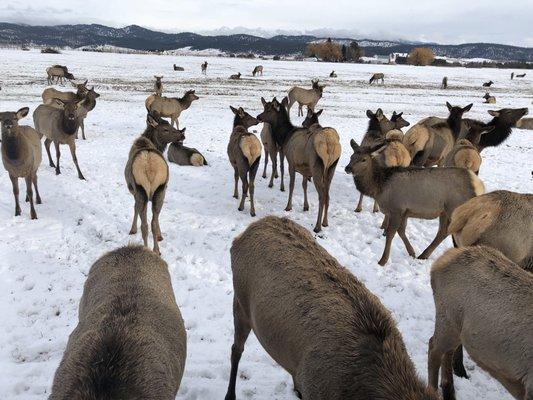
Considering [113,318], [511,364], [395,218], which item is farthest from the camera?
[395,218]

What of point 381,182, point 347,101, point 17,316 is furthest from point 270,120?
point 347,101

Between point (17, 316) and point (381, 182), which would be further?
point (381, 182)

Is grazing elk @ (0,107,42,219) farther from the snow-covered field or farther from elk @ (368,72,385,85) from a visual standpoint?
elk @ (368,72,385,85)

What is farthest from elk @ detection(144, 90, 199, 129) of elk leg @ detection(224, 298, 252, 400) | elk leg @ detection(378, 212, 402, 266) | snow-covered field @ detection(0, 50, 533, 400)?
elk leg @ detection(224, 298, 252, 400)

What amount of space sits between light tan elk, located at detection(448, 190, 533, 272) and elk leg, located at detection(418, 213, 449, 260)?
2.07 metres

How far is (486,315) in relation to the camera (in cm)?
Result: 332

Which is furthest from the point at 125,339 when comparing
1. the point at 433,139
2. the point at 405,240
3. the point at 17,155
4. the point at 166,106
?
the point at 166,106

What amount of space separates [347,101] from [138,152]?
23.5 m

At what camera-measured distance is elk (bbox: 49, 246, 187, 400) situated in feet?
7.17

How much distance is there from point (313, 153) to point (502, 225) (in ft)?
15.0

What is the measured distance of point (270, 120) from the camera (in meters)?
10.8

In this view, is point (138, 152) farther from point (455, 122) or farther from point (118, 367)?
point (455, 122)

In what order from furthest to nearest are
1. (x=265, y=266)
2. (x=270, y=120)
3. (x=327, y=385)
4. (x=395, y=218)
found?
(x=270, y=120) < (x=395, y=218) < (x=265, y=266) < (x=327, y=385)

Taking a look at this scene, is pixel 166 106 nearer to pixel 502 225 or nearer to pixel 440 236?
pixel 440 236
